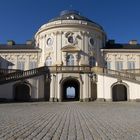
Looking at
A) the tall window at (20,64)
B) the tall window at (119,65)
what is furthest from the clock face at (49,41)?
the tall window at (119,65)

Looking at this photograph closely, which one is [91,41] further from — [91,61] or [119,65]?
[119,65]

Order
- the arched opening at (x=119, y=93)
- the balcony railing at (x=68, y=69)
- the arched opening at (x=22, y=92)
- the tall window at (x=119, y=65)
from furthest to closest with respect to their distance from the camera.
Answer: the tall window at (x=119, y=65) < the arched opening at (x=119, y=93) < the arched opening at (x=22, y=92) < the balcony railing at (x=68, y=69)

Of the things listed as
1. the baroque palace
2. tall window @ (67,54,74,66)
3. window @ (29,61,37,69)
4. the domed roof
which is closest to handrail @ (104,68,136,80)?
the baroque palace

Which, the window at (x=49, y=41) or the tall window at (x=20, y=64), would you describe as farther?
the tall window at (x=20, y=64)

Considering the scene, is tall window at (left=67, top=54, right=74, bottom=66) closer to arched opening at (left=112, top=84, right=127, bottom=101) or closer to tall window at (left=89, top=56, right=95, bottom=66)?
tall window at (left=89, top=56, right=95, bottom=66)

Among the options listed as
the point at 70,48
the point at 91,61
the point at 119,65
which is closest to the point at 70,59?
the point at 70,48

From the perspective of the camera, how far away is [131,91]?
32.0 meters

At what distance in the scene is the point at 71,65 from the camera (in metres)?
39.5

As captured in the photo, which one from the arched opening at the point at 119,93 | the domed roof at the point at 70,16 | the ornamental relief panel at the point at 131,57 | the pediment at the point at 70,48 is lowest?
the arched opening at the point at 119,93

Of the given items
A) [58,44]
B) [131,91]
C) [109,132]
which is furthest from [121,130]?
[58,44]

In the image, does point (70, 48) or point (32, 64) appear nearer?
point (70, 48)

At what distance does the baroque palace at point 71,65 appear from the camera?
32.6m

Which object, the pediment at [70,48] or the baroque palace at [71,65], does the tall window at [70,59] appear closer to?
the baroque palace at [71,65]

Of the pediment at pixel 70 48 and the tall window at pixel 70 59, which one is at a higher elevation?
the pediment at pixel 70 48
